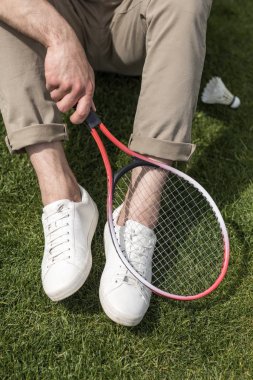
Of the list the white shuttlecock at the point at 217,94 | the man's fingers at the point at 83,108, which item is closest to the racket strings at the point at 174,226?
the man's fingers at the point at 83,108

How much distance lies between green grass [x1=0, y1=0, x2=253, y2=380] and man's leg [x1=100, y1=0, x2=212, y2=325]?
0.15 m

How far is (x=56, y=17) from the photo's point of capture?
69.2 inches

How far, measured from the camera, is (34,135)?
6.02 ft

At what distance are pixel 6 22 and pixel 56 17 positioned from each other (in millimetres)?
200

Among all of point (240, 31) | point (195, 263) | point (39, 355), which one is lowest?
point (39, 355)

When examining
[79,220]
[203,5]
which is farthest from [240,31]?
[79,220]

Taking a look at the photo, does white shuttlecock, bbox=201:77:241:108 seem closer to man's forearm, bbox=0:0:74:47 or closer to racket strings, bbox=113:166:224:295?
racket strings, bbox=113:166:224:295

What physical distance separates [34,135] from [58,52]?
0.33 m

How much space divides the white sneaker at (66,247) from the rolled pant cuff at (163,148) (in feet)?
1.10

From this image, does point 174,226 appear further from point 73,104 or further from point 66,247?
point 73,104

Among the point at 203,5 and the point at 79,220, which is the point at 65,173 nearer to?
the point at 79,220

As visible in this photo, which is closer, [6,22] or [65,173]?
[6,22]

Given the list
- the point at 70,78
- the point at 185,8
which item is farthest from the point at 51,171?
the point at 185,8

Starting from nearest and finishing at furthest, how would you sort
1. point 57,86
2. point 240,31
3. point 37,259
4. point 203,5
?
point 57,86, point 203,5, point 37,259, point 240,31
